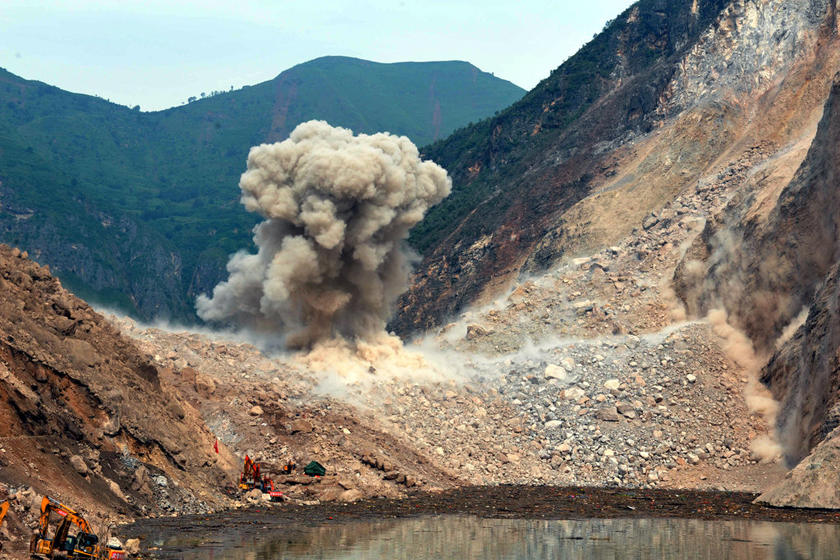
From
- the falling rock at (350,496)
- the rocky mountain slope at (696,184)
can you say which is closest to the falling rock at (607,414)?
the rocky mountain slope at (696,184)

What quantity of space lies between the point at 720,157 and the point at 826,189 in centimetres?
1971

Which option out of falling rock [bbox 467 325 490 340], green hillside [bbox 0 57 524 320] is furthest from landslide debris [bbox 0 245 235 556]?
green hillside [bbox 0 57 524 320]

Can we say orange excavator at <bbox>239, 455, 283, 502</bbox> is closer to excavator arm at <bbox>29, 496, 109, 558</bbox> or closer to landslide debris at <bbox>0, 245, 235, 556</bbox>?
landslide debris at <bbox>0, 245, 235, 556</bbox>

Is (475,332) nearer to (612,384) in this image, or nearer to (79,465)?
(612,384)

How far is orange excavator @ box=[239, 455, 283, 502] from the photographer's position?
1551 inches

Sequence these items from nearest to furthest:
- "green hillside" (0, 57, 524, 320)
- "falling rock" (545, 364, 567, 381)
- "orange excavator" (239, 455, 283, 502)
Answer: "orange excavator" (239, 455, 283, 502) → "falling rock" (545, 364, 567, 381) → "green hillside" (0, 57, 524, 320)

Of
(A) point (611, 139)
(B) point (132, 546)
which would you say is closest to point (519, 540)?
(B) point (132, 546)

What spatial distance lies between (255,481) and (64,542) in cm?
1629

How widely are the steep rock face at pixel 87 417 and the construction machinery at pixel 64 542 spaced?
13.5 ft

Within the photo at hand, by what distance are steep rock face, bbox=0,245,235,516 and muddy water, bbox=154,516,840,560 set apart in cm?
371

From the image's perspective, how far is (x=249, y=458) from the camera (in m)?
41.1

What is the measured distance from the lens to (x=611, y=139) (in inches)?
3428

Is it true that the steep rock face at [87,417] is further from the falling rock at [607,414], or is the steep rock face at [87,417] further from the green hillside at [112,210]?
the green hillside at [112,210]

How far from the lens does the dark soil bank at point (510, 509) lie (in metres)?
33.7
